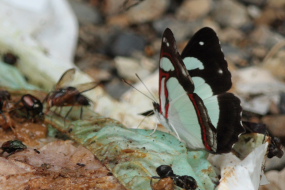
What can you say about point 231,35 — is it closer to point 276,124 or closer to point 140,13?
point 140,13

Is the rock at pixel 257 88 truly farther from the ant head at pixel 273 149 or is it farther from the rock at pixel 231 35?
the ant head at pixel 273 149

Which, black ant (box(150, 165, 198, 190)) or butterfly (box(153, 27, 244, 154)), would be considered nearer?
black ant (box(150, 165, 198, 190))

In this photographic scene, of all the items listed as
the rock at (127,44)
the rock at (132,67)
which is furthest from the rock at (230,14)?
the rock at (132,67)

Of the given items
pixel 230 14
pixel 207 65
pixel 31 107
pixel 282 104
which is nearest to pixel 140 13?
pixel 230 14

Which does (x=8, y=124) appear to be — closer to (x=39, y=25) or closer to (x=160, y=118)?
(x=160, y=118)

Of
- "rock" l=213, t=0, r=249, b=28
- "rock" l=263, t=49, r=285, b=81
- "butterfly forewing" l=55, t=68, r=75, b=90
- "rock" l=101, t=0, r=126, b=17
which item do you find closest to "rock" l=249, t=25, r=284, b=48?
"rock" l=213, t=0, r=249, b=28

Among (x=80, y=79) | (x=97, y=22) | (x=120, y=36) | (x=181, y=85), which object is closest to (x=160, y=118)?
(x=181, y=85)

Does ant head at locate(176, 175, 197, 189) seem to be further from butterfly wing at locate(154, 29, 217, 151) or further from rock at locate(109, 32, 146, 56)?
rock at locate(109, 32, 146, 56)
